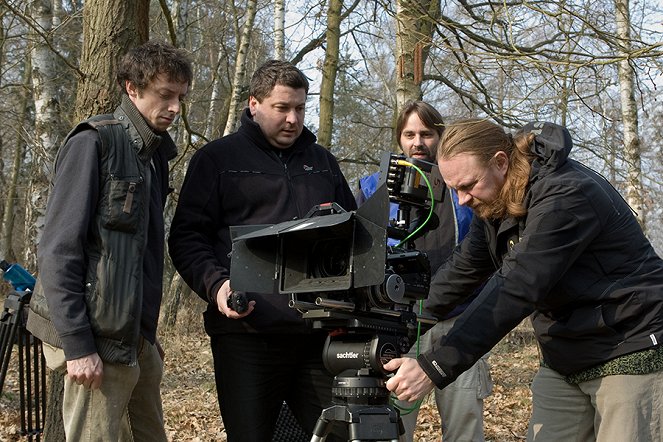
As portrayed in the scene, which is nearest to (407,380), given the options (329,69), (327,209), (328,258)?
(328,258)

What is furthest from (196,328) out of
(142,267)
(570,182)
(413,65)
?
(570,182)

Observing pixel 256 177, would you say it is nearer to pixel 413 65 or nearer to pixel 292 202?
pixel 292 202

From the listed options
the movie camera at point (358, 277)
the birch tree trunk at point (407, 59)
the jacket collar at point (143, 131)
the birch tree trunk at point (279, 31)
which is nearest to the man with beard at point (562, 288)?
the movie camera at point (358, 277)

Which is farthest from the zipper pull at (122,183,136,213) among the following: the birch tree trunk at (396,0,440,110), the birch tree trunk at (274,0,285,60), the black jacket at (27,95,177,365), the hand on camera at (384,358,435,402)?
the birch tree trunk at (274,0,285,60)

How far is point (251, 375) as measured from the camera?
123 inches

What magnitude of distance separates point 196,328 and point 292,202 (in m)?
9.02

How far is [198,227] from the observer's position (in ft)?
10.9

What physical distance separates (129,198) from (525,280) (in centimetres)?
152

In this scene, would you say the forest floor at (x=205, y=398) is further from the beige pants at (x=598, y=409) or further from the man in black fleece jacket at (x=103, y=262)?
the man in black fleece jacket at (x=103, y=262)

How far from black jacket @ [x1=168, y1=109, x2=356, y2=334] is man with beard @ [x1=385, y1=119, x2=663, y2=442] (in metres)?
0.85

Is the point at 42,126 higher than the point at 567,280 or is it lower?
higher

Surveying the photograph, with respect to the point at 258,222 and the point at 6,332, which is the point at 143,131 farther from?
the point at 6,332

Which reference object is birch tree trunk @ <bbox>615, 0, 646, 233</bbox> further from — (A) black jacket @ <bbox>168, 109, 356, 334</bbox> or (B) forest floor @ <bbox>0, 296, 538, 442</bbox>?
(A) black jacket @ <bbox>168, 109, 356, 334</bbox>

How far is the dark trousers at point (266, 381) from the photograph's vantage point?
10.2 feet
